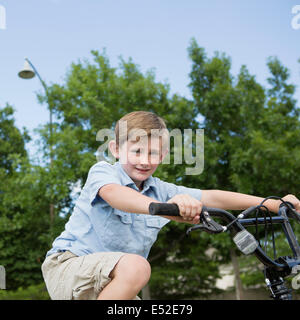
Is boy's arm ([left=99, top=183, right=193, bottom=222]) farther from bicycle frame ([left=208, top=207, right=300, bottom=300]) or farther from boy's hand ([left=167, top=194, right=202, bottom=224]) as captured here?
bicycle frame ([left=208, top=207, right=300, bottom=300])

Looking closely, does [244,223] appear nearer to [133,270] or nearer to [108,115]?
[133,270]

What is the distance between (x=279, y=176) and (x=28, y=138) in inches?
419

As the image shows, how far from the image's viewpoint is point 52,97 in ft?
39.8

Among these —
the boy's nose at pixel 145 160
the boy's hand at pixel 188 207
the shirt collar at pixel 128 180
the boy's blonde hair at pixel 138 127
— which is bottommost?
the boy's hand at pixel 188 207

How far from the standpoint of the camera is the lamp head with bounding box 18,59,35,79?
35.1 feet

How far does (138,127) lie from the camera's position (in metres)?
2.36

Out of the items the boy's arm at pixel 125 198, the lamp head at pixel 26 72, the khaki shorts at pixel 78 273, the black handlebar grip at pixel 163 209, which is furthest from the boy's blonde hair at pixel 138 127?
the lamp head at pixel 26 72

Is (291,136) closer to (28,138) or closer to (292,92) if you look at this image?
(292,92)

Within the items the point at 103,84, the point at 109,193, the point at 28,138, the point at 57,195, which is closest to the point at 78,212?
the point at 109,193

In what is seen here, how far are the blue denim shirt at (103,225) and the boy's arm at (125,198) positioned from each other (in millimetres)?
56

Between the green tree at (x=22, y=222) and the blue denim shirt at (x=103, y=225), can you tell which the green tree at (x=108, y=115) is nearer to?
the green tree at (x=22, y=222)

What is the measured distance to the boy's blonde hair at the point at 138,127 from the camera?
2.32m

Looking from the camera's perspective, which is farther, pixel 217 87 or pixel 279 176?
pixel 217 87

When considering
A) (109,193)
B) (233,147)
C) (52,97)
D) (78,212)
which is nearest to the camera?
(109,193)
